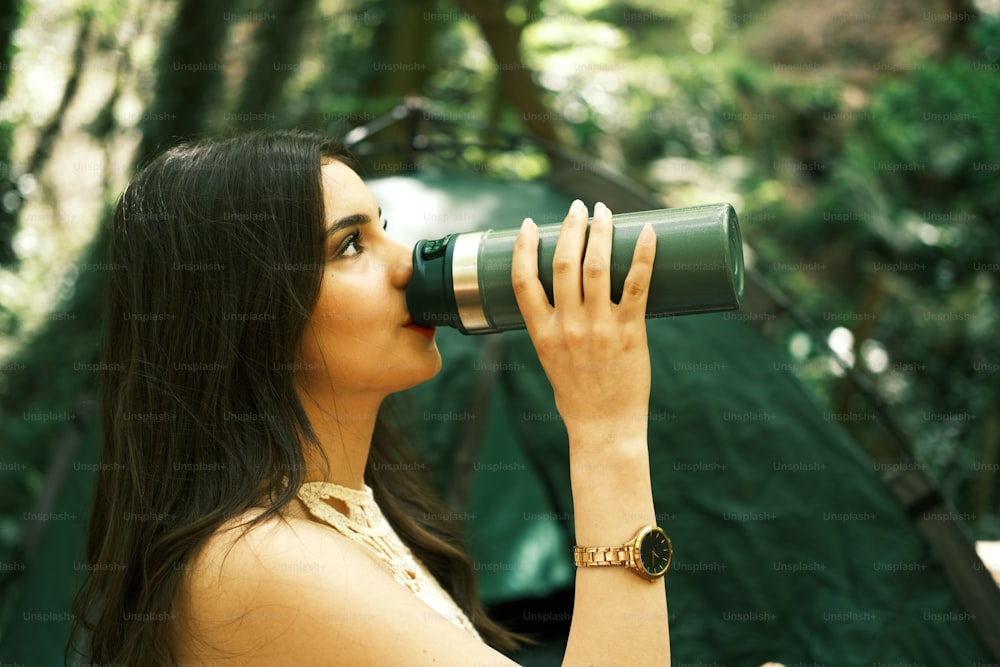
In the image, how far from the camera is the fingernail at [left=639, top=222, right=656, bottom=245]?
870mm

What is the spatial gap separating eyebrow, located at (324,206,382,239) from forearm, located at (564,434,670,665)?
0.35 metres

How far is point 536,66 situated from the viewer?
3.75 meters

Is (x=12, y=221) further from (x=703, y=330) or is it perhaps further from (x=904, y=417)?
(x=904, y=417)

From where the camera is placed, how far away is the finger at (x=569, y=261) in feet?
2.87

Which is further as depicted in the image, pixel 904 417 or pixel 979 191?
pixel 979 191

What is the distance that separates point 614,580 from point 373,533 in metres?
0.33

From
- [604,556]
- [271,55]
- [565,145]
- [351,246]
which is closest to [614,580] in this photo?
[604,556]

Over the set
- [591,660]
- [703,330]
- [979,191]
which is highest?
[591,660]

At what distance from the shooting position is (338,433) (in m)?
1.04

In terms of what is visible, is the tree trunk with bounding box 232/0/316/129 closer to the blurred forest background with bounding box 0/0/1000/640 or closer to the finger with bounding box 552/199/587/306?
the blurred forest background with bounding box 0/0/1000/640

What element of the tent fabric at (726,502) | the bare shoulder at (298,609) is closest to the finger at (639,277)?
the bare shoulder at (298,609)

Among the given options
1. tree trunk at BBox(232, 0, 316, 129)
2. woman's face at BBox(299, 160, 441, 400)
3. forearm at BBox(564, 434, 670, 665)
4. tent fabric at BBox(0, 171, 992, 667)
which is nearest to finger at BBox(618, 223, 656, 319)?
forearm at BBox(564, 434, 670, 665)

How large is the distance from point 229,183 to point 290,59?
8.83 feet

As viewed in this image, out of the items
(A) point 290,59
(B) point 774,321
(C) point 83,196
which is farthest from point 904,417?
(C) point 83,196
